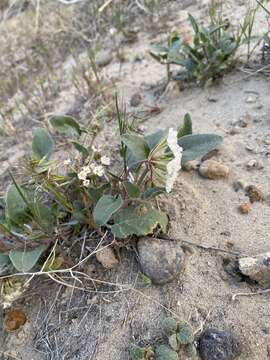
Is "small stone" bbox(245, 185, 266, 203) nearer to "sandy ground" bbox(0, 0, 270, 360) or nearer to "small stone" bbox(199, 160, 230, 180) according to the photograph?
"sandy ground" bbox(0, 0, 270, 360)

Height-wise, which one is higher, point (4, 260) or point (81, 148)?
point (81, 148)

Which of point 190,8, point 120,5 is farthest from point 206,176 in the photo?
point 120,5

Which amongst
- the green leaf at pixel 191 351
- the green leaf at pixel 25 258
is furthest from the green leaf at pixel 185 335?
the green leaf at pixel 25 258

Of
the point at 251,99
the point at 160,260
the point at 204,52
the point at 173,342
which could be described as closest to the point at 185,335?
the point at 173,342

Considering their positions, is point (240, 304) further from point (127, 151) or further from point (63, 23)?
point (63, 23)

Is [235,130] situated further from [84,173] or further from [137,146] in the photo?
[84,173]

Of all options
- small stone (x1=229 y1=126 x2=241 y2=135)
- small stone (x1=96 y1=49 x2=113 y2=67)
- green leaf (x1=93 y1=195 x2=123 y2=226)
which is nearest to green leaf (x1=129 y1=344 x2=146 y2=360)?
green leaf (x1=93 y1=195 x2=123 y2=226)
